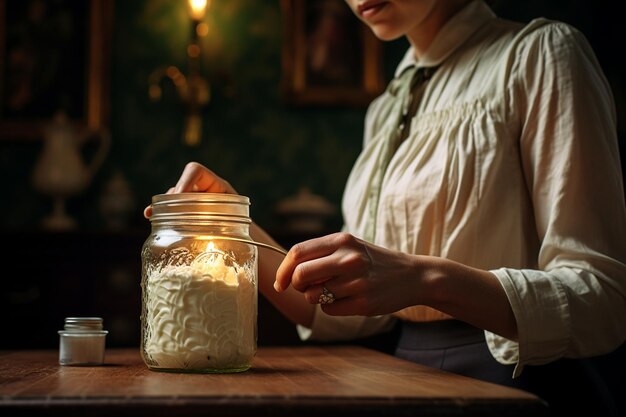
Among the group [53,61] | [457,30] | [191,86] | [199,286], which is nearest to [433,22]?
[457,30]

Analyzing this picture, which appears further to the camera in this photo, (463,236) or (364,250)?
(463,236)

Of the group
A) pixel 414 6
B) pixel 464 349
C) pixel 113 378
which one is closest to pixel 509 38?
pixel 414 6

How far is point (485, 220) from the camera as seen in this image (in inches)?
48.4

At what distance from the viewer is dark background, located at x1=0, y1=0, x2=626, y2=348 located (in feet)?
10.6

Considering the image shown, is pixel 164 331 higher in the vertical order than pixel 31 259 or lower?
higher

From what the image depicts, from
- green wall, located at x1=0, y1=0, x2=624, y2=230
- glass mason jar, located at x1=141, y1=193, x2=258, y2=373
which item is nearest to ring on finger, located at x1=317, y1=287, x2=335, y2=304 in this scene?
glass mason jar, located at x1=141, y1=193, x2=258, y2=373

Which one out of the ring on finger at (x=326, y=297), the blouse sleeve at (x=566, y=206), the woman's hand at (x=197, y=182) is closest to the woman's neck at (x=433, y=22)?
the blouse sleeve at (x=566, y=206)

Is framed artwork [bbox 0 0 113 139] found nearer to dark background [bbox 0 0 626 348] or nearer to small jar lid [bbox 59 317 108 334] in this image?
dark background [bbox 0 0 626 348]

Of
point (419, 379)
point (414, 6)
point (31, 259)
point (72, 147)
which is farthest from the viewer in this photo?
point (72, 147)

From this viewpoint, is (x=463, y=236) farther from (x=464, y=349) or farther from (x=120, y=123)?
(x=120, y=123)

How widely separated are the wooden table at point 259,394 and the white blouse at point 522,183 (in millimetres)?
239

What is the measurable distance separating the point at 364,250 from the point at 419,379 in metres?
0.16

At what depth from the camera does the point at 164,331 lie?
0.94 metres

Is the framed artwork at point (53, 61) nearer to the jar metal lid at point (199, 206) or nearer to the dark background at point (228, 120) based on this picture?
the dark background at point (228, 120)
